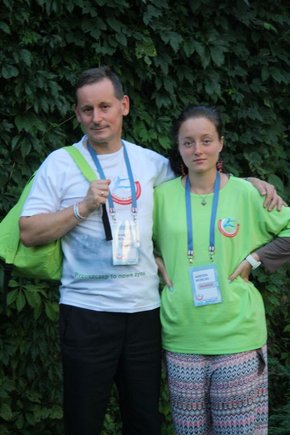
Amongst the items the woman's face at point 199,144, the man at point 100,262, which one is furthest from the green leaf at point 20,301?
the woman's face at point 199,144

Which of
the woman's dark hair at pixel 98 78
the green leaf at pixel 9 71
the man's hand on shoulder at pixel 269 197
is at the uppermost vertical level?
the green leaf at pixel 9 71

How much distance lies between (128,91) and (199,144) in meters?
1.54

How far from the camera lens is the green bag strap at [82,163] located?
2.96 meters

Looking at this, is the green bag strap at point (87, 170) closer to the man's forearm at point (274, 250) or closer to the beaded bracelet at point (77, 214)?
the beaded bracelet at point (77, 214)

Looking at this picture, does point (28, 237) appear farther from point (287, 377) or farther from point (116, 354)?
point (287, 377)

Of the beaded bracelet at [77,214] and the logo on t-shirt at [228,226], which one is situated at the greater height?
the beaded bracelet at [77,214]

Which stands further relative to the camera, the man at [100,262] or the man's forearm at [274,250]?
the man's forearm at [274,250]

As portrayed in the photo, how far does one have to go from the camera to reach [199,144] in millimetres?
3016

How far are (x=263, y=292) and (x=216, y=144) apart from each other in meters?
2.29

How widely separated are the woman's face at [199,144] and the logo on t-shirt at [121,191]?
0.90 ft

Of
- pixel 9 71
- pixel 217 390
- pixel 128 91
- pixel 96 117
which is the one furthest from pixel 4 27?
pixel 217 390

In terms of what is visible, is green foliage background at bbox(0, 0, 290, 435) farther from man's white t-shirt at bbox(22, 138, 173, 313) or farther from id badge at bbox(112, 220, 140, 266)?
id badge at bbox(112, 220, 140, 266)

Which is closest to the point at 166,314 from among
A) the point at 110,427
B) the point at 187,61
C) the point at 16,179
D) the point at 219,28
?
the point at 16,179

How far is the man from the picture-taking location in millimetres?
2939
